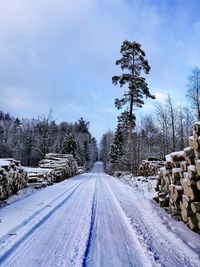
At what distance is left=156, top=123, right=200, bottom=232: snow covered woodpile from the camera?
22.5 ft

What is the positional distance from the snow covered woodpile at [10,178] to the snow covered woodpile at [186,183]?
19.0 feet

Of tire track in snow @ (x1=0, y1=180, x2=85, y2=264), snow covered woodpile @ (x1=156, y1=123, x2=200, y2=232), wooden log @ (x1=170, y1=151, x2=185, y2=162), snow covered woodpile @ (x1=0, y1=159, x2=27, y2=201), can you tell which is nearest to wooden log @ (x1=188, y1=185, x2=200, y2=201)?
snow covered woodpile @ (x1=156, y1=123, x2=200, y2=232)

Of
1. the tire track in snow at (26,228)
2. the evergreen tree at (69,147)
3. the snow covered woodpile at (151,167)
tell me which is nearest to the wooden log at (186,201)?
the tire track in snow at (26,228)

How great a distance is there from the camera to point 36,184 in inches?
695

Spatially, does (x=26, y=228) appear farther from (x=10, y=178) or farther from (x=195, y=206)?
(x=10, y=178)

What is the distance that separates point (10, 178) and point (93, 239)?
7393 millimetres

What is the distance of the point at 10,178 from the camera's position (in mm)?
12430

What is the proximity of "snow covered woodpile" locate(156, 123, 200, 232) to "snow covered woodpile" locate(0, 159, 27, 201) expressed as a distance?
19.0ft

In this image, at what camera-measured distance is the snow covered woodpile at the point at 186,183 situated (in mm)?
6859

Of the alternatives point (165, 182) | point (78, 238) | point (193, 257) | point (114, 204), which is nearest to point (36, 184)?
point (114, 204)

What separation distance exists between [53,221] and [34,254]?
244 cm

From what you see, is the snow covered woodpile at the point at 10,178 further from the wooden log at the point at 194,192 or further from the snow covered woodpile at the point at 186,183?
the wooden log at the point at 194,192

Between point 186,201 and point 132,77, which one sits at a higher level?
point 132,77

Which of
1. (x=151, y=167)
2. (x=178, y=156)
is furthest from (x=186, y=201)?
(x=151, y=167)
